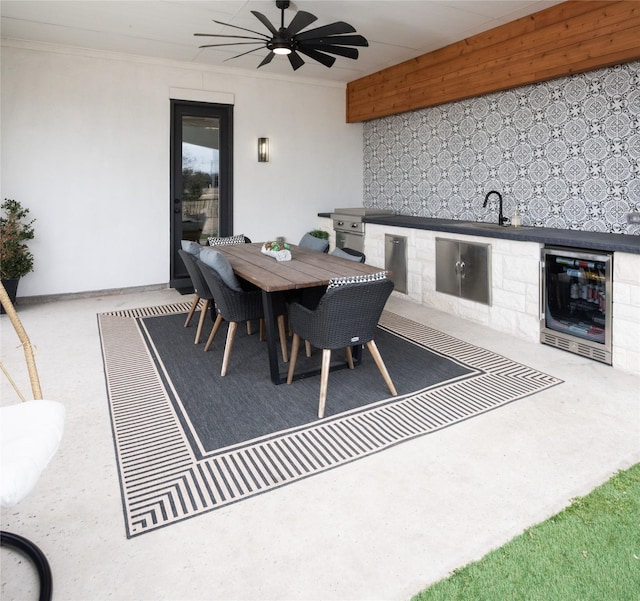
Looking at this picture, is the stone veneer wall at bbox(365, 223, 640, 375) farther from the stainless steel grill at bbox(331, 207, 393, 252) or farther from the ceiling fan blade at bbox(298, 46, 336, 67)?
the ceiling fan blade at bbox(298, 46, 336, 67)

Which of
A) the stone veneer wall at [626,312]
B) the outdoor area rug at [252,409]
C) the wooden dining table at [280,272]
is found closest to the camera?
the outdoor area rug at [252,409]

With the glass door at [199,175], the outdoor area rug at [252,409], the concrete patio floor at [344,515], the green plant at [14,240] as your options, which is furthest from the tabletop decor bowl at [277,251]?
the green plant at [14,240]

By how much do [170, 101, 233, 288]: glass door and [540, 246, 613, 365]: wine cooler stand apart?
4.06m

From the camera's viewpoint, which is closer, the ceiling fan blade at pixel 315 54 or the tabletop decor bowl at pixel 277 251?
the tabletop decor bowl at pixel 277 251

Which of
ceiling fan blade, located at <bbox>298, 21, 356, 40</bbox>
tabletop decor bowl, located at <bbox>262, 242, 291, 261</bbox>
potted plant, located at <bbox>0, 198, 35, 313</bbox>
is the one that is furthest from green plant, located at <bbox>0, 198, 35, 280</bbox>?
ceiling fan blade, located at <bbox>298, 21, 356, 40</bbox>

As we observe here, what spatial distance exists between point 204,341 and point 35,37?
3640 mm

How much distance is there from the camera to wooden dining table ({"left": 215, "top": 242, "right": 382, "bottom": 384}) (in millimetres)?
2934

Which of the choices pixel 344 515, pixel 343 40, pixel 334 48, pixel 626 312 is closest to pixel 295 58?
pixel 334 48

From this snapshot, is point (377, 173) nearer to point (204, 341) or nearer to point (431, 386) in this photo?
point (204, 341)

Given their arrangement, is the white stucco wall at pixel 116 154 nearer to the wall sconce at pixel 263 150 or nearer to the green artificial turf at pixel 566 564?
the wall sconce at pixel 263 150

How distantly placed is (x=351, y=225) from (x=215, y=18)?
2.79m

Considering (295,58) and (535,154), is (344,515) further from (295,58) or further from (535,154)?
(535,154)

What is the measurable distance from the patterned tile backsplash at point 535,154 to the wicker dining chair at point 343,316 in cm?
238

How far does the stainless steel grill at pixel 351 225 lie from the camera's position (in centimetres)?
609
